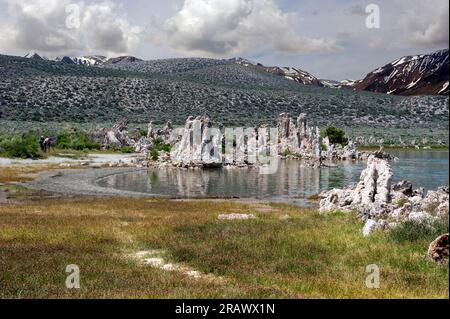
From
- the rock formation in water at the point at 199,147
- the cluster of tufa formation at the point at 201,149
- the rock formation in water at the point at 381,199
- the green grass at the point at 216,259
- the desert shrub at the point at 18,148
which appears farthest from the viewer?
the cluster of tufa formation at the point at 201,149

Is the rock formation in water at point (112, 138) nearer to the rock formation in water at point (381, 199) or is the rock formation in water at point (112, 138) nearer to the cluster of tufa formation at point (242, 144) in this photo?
the cluster of tufa formation at point (242, 144)

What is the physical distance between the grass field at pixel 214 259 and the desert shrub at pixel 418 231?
13.2 inches

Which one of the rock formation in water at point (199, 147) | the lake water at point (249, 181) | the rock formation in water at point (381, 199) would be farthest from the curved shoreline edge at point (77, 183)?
the rock formation in water at point (381, 199)

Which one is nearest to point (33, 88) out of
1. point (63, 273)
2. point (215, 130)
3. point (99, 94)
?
point (99, 94)

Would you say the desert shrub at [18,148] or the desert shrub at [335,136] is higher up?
the desert shrub at [335,136]

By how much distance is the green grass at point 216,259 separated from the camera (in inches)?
438

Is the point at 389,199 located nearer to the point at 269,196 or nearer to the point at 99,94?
the point at 269,196

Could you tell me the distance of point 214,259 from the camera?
50.0 ft

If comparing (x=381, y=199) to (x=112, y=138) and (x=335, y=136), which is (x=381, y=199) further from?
(x=335, y=136)

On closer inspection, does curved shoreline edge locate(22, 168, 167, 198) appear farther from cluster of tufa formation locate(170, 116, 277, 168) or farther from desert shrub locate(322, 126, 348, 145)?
desert shrub locate(322, 126, 348, 145)

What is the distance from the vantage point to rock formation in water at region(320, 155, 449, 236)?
24234 millimetres

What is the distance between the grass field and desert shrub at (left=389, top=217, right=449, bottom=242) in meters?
0.33

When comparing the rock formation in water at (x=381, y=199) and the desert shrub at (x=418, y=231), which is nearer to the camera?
the desert shrub at (x=418, y=231)

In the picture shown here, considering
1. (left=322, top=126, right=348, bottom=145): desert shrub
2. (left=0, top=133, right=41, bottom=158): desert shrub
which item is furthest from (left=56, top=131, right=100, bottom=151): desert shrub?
(left=322, top=126, right=348, bottom=145): desert shrub
